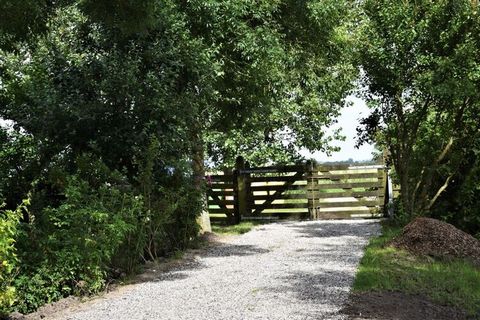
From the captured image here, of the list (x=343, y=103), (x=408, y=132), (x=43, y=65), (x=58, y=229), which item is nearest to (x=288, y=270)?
(x=58, y=229)

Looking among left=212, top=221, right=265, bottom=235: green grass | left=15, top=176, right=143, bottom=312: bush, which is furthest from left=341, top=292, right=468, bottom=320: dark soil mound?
left=212, top=221, right=265, bottom=235: green grass

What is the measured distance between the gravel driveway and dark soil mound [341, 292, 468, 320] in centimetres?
18

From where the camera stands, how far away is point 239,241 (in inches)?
449

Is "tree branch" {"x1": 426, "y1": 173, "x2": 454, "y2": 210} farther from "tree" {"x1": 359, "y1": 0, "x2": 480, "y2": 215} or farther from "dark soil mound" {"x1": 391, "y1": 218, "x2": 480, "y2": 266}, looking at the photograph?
"dark soil mound" {"x1": 391, "y1": 218, "x2": 480, "y2": 266}

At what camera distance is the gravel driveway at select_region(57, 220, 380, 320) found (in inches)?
216

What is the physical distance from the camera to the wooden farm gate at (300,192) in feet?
51.2

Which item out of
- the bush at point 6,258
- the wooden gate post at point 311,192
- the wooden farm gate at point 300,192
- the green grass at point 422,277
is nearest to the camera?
the bush at point 6,258

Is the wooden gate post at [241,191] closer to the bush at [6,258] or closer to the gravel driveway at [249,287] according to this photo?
the gravel driveway at [249,287]

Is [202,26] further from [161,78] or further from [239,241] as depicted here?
[239,241]

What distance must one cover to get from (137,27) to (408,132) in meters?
8.24

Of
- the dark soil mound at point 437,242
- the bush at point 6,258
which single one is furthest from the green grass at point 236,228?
the bush at point 6,258

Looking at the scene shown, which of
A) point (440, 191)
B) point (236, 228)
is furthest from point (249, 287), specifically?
point (440, 191)

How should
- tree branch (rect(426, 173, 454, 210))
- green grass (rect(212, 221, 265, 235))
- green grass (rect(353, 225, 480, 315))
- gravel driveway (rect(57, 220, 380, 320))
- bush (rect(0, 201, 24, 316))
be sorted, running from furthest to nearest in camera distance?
1. green grass (rect(212, 221, 265, 235))
2. tree branch (rect(426, 173, 454, 210))
3. green grass (rect(353, 225, 480, 315))
4. gravel driveway (rect(57, 220, 380, 320))
5. bush (rect(0, 201, 24, 316))

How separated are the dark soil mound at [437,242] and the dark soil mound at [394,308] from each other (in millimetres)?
2652
